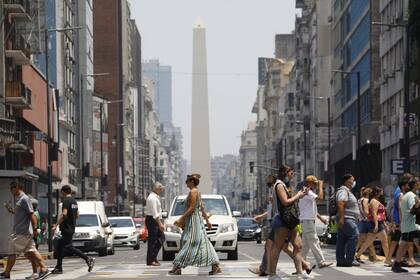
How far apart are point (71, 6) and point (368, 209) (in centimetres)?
8263

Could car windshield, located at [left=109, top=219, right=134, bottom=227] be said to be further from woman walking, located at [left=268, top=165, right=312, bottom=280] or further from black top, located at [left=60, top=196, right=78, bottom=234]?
woman walking, located at [left=268, top=165, right=312, bottom=280]

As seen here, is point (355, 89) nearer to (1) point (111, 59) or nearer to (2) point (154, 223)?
(1) point (111, 59)

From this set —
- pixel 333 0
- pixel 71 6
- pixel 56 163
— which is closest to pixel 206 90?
pixel 333 0

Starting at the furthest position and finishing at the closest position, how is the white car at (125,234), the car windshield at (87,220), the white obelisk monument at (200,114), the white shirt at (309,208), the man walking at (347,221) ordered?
the white obelisk monument at (200,114) → the white car at (125,234) → the car windshield at (87,220) → the man walking at (347,221) → the white shirt at (309,208)

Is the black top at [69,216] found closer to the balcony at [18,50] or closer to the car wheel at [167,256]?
the car wheel at [167,256]

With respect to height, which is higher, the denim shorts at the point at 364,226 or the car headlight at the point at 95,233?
the denim shorts at the point at 364,226

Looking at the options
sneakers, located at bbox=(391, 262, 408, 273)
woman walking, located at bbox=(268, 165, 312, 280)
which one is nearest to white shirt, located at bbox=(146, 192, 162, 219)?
sneakers, located at bbox=(391, 262, 408, 273)

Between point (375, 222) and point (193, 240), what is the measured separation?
6574 mm

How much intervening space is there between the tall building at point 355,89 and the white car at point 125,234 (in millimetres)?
22030

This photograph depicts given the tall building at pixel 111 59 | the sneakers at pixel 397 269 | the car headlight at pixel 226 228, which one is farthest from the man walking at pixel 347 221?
the tall building at pixel 111 59

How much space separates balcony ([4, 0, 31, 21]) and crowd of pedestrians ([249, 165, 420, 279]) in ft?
118

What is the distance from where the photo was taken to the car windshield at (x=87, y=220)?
161ft

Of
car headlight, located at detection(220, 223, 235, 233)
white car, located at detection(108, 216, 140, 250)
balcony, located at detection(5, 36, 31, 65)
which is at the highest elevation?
balcony, located at detection(5, 36, 31, 65)

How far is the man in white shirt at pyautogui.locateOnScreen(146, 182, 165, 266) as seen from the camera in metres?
30.5
